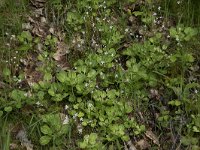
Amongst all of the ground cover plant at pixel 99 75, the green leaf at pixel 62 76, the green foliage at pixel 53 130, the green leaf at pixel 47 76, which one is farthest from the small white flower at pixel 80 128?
the green leaf at pixel 47 76

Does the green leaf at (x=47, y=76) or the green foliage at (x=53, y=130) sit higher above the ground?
the green leaf at (x=47, y=76)

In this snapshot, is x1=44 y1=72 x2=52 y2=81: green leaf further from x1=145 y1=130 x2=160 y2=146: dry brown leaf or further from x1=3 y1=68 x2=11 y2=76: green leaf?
x1=145 y1=130 x2=160 y2=146: dry brown leaf

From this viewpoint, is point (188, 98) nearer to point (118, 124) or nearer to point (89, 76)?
point (118, 124)

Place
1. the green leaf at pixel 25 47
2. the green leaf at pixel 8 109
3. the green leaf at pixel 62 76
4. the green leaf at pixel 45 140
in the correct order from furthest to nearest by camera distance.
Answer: the green leaf at pixel 25 47, the green leaf at pixel 62 76, the green leaf at pixel 8 109, the green leaf at pixel 45 140

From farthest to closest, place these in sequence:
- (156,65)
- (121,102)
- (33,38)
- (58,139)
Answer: (33,38), (156,65), (121,102), (58,139)

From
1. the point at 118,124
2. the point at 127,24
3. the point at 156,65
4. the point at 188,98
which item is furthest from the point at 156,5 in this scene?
the point at 118,124

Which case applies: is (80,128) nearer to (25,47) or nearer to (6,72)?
(6,72)

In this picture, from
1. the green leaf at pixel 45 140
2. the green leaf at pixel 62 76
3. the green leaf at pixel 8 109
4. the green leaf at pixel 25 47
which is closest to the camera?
the green leaf at pixel 45 140

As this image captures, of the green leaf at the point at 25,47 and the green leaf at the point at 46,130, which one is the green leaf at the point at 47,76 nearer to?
the green leaf at the point at 25,47
